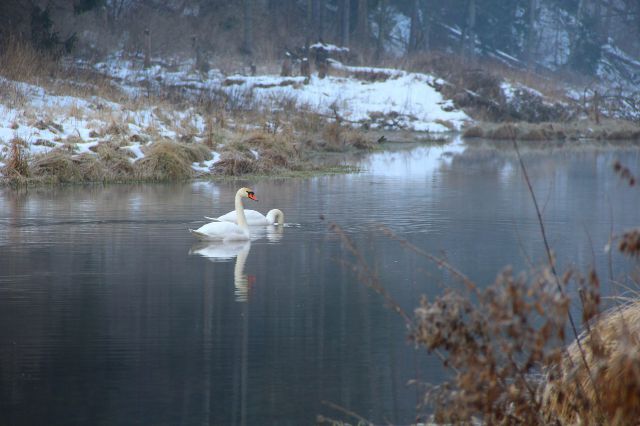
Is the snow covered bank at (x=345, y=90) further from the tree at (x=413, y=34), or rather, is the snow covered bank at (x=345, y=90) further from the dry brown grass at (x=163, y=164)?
the tree at (x=413, y=34)

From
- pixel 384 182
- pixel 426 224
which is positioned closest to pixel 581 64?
pixel 384 182

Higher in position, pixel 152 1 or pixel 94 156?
pixel 152 1

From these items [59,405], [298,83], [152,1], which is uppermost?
[152,1]

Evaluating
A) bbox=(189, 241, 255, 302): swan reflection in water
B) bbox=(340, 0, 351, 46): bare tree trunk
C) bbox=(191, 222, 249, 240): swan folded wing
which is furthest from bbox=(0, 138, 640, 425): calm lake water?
bbox=(340, 0, 351, 46): bare tree trunk

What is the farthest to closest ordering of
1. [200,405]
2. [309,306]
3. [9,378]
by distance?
[309,306]
[9,378]
[200,405]

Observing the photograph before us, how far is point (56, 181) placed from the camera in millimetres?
21578

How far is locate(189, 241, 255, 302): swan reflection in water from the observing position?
11.0 m

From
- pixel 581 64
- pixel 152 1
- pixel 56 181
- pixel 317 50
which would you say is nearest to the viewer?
pixel 56 181

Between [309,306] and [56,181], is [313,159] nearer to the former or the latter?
[56,181]

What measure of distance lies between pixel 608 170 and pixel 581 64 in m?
54.3

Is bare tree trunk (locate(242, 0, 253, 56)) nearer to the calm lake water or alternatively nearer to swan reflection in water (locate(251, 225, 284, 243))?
the calm lake water

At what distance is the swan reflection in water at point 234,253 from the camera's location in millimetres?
11047

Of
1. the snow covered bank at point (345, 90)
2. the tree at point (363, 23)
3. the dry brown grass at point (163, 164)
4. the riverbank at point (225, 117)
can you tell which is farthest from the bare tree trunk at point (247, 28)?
the dry brown grass at point (163, 164)

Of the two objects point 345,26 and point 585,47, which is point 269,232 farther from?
point 585,47
